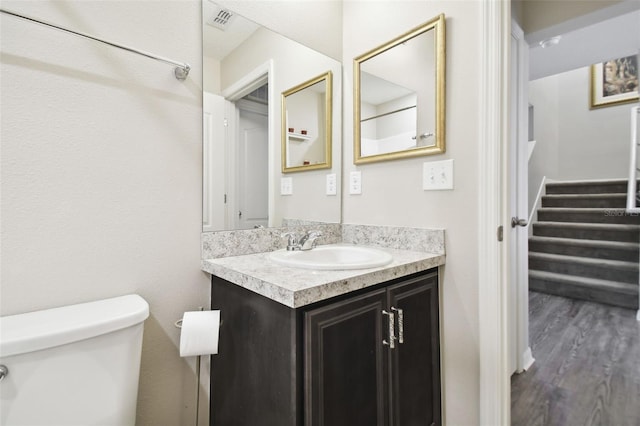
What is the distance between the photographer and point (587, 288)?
121 inches

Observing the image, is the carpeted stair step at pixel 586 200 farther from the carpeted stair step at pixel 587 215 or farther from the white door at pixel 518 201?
the white door at pixel 518 201

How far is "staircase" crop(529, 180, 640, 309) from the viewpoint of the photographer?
3.01m

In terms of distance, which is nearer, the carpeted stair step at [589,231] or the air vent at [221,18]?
the air vent at [221,18]

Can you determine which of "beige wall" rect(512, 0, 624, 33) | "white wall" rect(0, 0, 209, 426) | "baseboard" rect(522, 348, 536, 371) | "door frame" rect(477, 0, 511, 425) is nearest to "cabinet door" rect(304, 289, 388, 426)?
"door frame" rect(477, 0, 511, 425)

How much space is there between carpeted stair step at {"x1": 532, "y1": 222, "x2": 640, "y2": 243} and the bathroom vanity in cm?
346

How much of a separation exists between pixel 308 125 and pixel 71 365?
1.31 meters

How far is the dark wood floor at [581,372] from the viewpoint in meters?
1.49

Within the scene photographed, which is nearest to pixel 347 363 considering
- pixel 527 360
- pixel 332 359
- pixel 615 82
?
pixel 332 359

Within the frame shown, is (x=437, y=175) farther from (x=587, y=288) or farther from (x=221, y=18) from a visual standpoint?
(x=587, y=288)

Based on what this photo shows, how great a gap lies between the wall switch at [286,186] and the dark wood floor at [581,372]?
1545mm

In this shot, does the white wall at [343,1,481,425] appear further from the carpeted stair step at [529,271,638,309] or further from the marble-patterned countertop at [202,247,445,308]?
the carpeted stair step at [529,271,638,309]

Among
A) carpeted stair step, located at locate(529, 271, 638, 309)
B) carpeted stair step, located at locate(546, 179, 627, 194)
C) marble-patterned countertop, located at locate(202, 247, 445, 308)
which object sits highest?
carpeted stair step, located at locate(546, 179, 627, 194)

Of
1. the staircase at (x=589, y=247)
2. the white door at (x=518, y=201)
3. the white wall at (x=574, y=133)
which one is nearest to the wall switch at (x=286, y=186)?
the white door at (x=518, y=201)

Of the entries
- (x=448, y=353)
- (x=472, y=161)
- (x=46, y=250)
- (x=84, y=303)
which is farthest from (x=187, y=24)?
(x=448, y=353)
